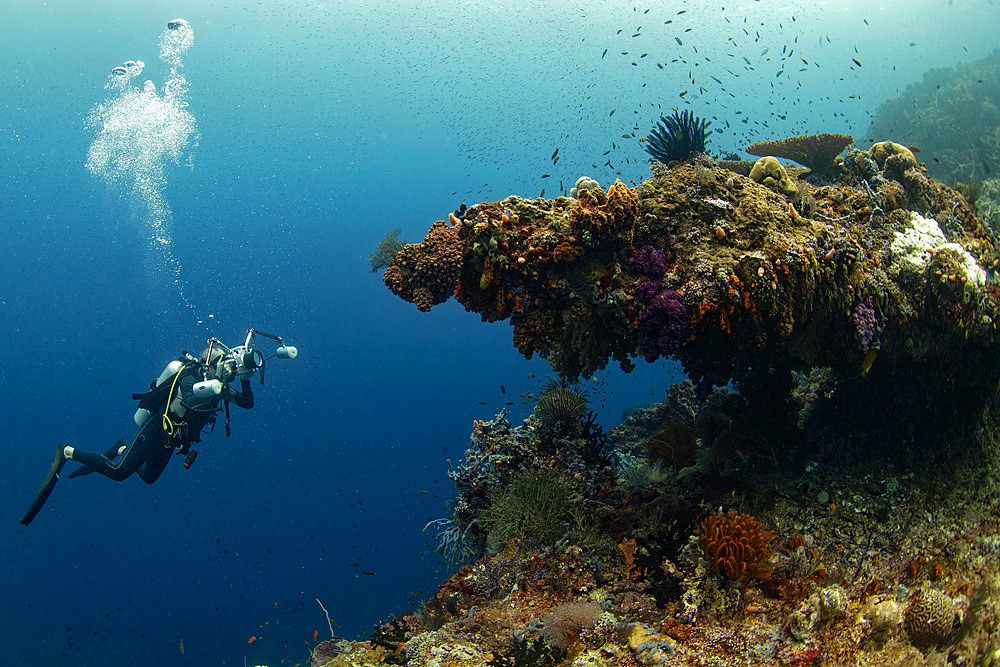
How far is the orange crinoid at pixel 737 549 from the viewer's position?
13.6 ft

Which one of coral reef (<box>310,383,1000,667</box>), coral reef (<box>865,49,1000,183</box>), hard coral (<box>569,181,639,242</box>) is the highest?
coral reef (<box>865,49,1000,183</box>)

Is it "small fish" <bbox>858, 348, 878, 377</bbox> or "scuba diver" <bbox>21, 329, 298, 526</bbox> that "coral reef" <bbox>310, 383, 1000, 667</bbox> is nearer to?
A: "small fish" <bbox>858, 348, 878, 377</bbox>

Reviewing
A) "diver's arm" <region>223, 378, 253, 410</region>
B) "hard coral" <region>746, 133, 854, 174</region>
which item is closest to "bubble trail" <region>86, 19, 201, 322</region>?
"diver's arm" <region>223, 378, 253, 410</region>

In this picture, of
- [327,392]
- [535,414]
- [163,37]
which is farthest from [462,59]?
[535,414]

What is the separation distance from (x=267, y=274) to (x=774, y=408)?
6980 cm

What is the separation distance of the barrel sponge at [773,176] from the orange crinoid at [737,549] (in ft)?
14.5

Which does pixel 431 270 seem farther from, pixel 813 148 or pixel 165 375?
pixel 165 375

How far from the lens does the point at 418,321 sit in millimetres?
51656

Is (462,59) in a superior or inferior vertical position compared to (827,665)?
superior

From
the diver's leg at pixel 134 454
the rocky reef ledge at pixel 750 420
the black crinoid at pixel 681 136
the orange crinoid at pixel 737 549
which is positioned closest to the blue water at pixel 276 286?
the diver's leg at pixel 134 454

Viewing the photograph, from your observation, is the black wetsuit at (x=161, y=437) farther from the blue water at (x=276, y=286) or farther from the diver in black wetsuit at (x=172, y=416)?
the blue water at (x=276, y=286)

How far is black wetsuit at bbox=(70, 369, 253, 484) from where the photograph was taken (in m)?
10.4

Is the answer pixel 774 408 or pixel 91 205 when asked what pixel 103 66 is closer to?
pixel 91 205

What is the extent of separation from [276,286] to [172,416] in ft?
196
